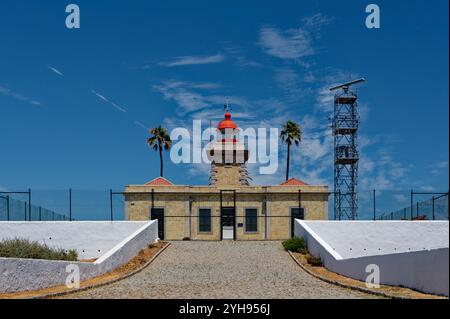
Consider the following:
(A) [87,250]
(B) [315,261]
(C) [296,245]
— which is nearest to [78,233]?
(A) [87,250]

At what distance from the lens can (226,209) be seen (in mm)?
36375

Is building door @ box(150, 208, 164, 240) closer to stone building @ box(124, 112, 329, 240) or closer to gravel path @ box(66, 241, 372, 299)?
stone building @ box(124, 112, 329, 240)

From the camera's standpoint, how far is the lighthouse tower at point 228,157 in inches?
1519

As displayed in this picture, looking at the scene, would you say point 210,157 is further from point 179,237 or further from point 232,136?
point 179,237

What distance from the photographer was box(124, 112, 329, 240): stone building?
118ft

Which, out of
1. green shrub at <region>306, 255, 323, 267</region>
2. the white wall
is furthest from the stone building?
green shrub at <region>306, 255, 323, 267</region>

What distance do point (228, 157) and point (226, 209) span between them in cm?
601

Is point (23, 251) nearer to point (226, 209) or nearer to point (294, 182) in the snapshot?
point (226, 209)

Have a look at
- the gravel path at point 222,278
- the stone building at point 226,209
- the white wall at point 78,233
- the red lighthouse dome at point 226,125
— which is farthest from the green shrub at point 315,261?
the red lighthouse dome at point 226,125

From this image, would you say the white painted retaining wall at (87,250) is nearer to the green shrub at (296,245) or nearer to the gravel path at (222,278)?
the gravel path at (222,278)

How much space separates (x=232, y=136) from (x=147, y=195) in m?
10.6

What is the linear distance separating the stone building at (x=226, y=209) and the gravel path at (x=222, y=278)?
8.96 meters

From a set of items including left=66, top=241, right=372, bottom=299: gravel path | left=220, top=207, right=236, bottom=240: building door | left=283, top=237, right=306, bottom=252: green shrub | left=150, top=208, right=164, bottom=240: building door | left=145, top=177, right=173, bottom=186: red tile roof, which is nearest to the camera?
left=66, top=241, right=372, bottom=299: gravel path
